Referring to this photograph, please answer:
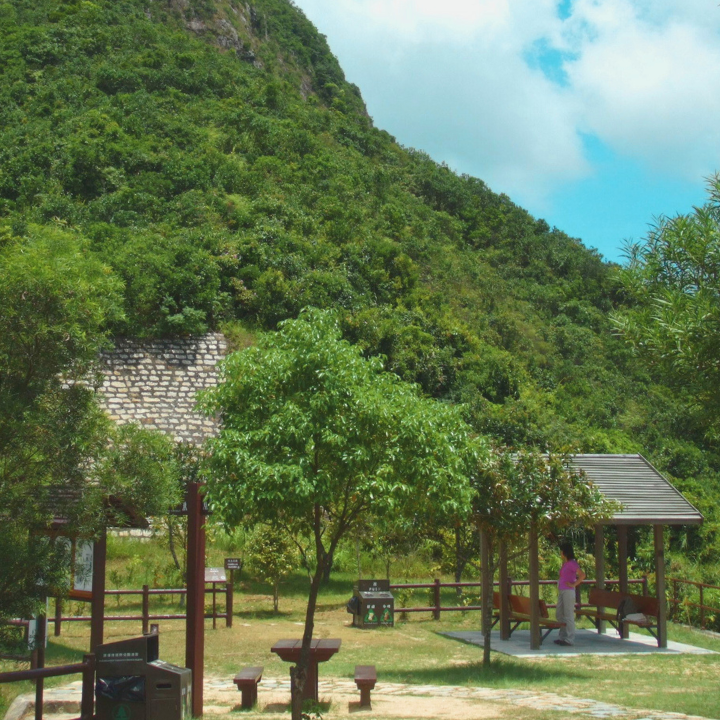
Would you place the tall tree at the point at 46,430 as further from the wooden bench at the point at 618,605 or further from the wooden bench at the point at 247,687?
the wooden bench at the point at 618,605

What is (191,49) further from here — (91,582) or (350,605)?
(91,582)

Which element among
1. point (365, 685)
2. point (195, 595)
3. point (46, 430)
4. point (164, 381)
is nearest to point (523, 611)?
point (365, 685)

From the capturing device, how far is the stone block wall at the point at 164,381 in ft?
81.5

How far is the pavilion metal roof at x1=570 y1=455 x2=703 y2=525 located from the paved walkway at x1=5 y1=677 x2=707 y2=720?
14.4 ft

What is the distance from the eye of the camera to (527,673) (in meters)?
11.6

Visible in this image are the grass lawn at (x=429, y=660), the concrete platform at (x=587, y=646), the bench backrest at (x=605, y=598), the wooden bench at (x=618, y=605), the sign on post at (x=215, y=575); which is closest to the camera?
the grass lawn at (x=429, y=660)

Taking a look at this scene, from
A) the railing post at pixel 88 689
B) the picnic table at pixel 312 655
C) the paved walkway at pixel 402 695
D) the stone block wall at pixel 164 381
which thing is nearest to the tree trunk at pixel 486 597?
the paved walkway at pixel 402 695

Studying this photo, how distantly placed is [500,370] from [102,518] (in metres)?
24.8

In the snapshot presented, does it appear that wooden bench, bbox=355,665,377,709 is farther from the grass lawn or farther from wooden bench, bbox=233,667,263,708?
the grass lawn

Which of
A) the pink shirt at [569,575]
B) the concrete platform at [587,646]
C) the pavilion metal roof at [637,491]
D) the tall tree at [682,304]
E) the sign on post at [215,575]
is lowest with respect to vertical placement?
the concrete platform at [587,646]

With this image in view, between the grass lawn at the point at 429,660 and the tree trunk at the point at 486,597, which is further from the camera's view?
the tree trunk at the point at 486,597

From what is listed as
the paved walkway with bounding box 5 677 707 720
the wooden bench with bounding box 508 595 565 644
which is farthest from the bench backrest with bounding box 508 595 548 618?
the paved walkway with bounding box 5 677 707 720

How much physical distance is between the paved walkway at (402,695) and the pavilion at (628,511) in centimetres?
351

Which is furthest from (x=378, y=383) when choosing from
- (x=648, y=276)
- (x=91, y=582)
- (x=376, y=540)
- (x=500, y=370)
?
(x=500, y=370)
